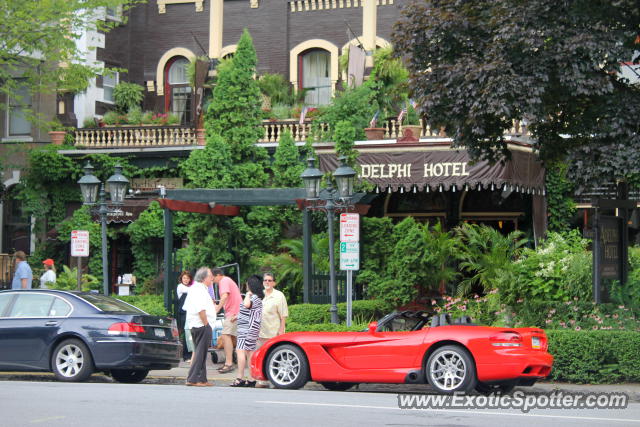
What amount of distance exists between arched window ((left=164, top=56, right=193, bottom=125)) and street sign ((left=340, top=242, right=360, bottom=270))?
56.5ft

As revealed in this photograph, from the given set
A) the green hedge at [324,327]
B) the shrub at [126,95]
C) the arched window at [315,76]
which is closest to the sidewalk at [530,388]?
the green hedge at [324,327]

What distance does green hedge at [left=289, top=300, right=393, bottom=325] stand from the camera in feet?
66.2

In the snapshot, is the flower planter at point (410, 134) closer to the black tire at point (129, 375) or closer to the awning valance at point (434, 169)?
Result: the awning valance at point (434, 169)

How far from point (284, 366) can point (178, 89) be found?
20937mm

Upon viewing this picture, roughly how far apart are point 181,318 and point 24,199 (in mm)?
14373

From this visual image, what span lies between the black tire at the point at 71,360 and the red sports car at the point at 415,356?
8.34 feet

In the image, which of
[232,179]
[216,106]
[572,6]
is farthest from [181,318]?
[572,6]

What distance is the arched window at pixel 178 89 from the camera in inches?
1355

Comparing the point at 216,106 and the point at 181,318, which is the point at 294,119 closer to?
the point at 216,106

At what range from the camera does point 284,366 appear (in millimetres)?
15125

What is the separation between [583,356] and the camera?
621 inches

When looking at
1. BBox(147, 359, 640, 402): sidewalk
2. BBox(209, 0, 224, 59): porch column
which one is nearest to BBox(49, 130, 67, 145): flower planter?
BBox(209, 0, 224, 59): porch column

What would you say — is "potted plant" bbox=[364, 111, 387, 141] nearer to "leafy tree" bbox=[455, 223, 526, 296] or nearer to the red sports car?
"leafy tree" bbox=[455, 223, 526, 296]

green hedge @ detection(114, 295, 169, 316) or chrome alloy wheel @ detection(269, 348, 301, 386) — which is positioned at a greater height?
green hedge @ detection(114, 295, 169, 316)
